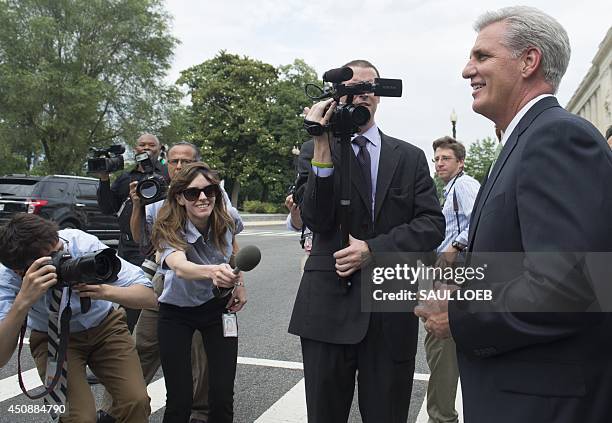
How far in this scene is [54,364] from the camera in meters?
3.21

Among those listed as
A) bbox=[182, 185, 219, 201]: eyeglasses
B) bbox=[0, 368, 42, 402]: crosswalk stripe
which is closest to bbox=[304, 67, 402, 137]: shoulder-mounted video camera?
bbox=[182, 185, 219, 201]: eyeglasses

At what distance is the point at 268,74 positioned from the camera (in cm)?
5438

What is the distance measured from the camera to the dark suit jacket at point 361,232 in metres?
2.64

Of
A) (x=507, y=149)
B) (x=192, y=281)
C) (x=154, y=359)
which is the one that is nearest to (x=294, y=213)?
(x=192, y=281)

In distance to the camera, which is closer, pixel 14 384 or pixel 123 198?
pixel 14 384

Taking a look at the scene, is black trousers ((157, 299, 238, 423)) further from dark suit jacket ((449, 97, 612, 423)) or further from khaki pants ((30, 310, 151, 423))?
dark suit jacket ((449, 97, 612, 423))

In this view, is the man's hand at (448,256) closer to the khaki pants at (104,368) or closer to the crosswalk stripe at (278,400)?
the crosswalk stripe at (278,400)

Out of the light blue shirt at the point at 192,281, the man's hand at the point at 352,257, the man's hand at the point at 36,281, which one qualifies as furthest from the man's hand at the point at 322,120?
the man's hand at the point at 36,281

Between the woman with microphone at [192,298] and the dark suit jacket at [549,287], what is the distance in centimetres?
201

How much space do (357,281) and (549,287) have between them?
46.5 inches

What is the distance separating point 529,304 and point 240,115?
167 ft

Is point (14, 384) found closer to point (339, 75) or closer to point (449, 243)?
point (449, 243)

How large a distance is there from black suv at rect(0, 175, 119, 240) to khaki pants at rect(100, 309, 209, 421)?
1081 centimetres

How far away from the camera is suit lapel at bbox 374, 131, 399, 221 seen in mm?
2777
